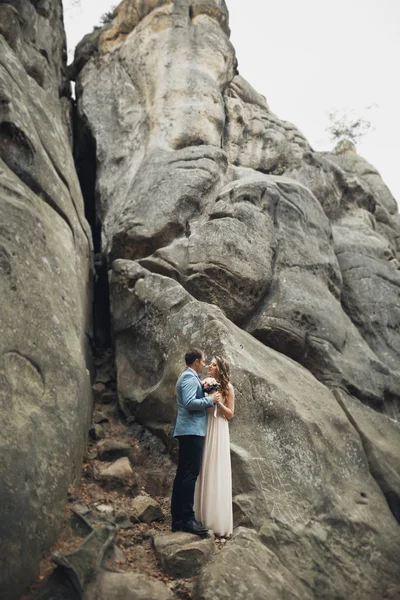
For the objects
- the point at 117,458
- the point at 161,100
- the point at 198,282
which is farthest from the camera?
the point at 161,100

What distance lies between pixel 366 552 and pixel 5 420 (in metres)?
5.88

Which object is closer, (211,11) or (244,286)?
(244,286)

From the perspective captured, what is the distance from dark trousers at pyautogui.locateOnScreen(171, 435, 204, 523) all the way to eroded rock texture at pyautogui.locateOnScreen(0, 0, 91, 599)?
63.2 inches

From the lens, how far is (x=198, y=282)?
1226cm

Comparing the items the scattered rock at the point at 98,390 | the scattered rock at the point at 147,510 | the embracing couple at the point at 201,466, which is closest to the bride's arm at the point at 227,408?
the embracing couple at the point at 201,466

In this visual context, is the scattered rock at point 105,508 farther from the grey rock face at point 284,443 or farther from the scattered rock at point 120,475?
the grey rock face at point 284,443

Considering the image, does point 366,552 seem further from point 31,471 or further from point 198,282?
point 198,282

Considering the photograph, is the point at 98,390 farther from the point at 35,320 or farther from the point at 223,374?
the point at 223,374

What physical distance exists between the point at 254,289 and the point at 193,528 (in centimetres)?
639

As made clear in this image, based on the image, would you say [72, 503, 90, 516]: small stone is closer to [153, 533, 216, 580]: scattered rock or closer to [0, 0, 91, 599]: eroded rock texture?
[0, 0, 91, 599]: eroded rock texture

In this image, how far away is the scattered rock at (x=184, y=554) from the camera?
22.7 feet

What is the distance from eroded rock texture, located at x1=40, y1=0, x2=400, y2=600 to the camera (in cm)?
848

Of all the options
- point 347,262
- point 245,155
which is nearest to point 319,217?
point 347,262

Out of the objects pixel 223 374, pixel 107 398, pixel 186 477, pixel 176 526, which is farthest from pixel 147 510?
pixel 107 398
